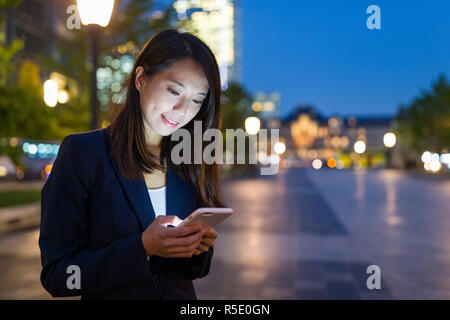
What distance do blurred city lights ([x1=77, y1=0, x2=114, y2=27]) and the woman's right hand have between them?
4.02 m

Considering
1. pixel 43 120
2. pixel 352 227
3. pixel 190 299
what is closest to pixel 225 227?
pixel 352 227

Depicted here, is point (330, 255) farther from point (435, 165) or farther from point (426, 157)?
point (426, 157)

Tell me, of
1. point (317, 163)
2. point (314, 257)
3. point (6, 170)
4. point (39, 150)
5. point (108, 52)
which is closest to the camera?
point (314, 257)

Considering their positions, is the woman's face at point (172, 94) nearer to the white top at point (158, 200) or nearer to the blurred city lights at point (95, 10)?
the white top at point (158, 200)

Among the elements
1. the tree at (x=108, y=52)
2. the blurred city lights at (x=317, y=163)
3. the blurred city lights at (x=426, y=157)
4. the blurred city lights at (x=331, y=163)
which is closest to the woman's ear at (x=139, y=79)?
the tree at (x=108, y=52)

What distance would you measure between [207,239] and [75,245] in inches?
16.8

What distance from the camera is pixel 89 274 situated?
1454 millimetres

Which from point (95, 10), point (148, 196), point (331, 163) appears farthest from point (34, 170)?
→ point (331, 163)

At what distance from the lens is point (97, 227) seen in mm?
1545

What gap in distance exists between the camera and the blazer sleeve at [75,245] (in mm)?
1435

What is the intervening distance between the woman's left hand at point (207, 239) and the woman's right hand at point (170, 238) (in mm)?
74

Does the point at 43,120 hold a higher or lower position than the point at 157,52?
higher

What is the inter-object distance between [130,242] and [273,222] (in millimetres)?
11085
